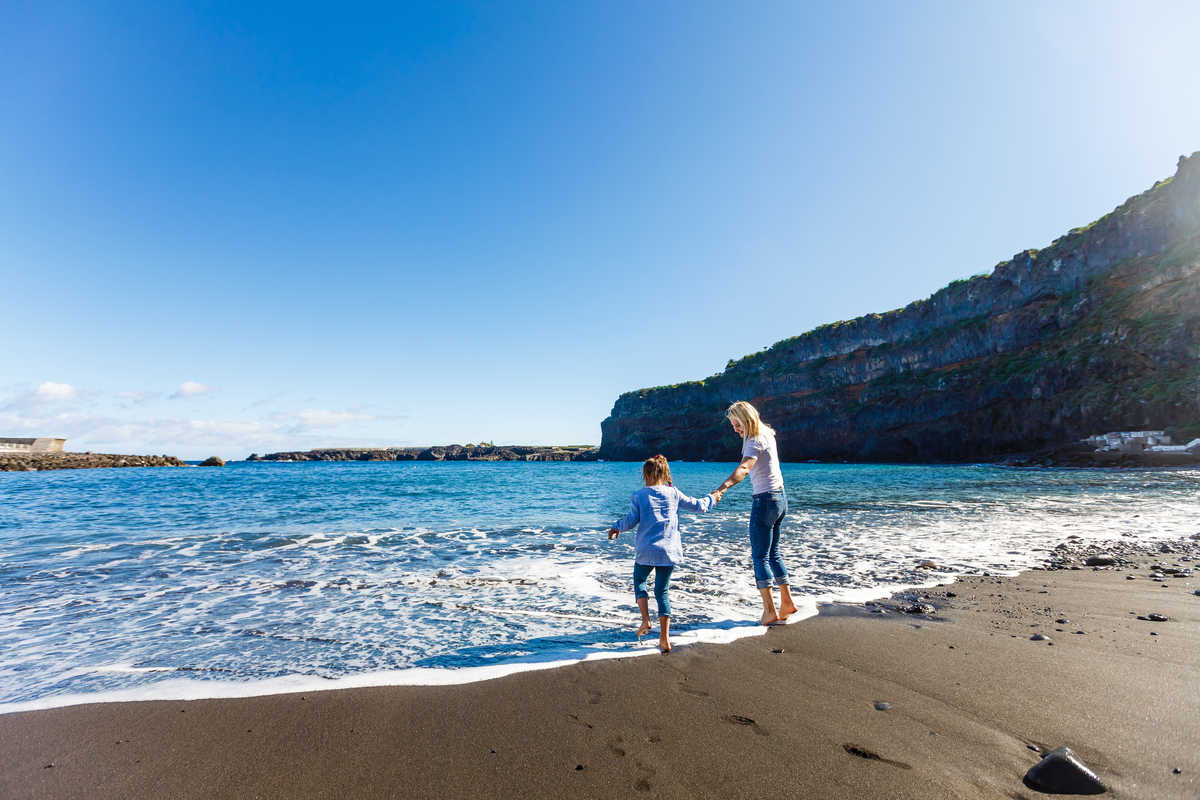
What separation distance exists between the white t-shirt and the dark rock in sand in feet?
9.97

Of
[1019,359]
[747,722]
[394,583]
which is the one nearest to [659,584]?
[747,722]

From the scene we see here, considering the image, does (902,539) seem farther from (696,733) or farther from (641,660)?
(696,733)

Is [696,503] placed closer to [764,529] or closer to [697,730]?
[764,529]

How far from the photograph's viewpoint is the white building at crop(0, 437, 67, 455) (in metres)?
79.2

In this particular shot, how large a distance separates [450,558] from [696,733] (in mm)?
7585

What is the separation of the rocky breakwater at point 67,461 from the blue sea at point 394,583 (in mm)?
73577

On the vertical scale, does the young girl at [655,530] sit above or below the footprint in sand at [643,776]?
above

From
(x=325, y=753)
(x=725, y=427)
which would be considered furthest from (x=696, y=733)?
(x=725, y=427)

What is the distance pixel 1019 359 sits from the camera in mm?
62906

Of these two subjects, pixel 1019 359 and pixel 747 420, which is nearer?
pixel 747 420

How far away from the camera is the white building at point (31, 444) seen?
79.2 m

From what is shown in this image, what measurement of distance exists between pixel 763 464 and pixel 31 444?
401 ft

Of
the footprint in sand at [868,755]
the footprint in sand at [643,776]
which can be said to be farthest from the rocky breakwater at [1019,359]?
the footprint in sand at [643,776]

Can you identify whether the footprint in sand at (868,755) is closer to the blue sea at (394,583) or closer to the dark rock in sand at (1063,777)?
the dark rock in sand at (1063,777)
